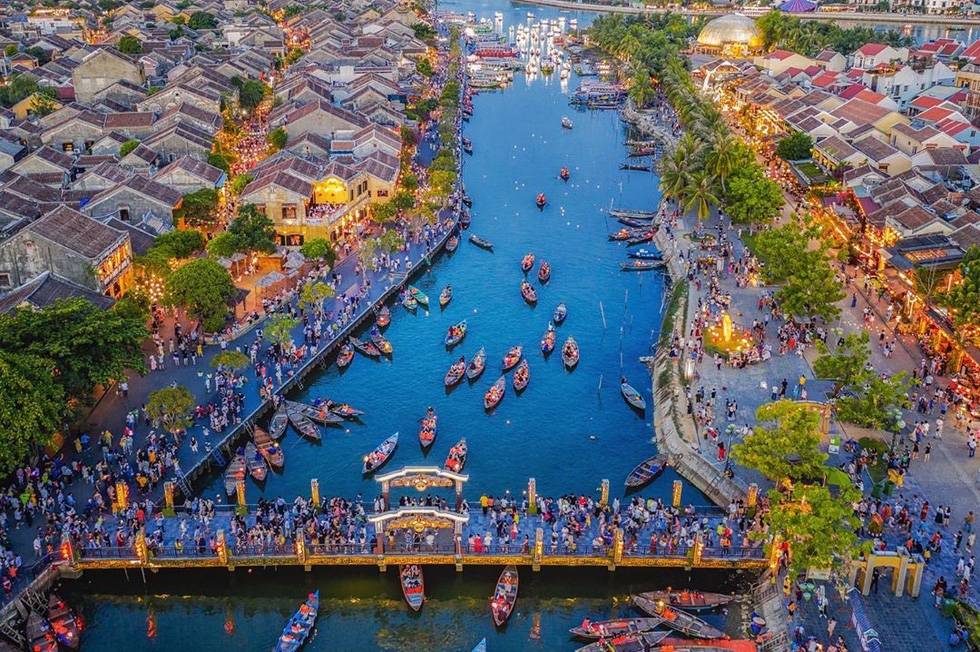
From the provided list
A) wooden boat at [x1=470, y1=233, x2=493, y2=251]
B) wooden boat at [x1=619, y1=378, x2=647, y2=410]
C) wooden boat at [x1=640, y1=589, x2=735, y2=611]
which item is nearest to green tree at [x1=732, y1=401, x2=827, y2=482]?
wooden boat at [x1=640, y1=589, x2=735, y2=611]

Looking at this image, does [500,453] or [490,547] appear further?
[500,453]

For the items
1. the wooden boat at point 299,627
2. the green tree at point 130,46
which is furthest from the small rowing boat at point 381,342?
the green tree at point 130,46

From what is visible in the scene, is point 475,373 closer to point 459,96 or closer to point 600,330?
point 600,330

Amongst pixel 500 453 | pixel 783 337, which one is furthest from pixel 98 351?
pixel 783 337

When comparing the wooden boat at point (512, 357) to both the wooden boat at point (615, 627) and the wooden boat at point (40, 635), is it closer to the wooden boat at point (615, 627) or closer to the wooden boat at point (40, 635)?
the wooden boat at point (615, 627)

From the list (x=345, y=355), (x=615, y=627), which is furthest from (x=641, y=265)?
(x=615, y=627)

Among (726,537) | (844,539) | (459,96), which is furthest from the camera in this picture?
(459,96)
